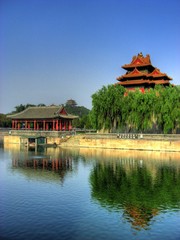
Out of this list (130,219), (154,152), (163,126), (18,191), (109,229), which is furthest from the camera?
(163,126)

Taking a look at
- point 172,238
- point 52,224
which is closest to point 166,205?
point 172,238

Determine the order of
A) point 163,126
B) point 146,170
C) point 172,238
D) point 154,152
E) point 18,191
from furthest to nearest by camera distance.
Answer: point 163,126 → point 154,152 → point 146,170 → point 18,191 → point 172,238

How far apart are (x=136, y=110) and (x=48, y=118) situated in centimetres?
Answer: 1987

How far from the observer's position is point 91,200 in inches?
860

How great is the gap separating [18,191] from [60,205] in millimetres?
4893

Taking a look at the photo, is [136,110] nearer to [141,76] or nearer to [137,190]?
[141,76]

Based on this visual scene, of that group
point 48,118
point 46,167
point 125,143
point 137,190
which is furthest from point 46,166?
point 48,118

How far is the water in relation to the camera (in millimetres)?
16422

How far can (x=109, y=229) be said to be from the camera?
655 inches

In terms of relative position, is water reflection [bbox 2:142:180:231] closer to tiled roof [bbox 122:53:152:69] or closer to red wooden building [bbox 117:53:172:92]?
red wooden building [bbox 117:53:172:92]

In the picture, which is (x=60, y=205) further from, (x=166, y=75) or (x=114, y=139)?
(x=166, y=75)

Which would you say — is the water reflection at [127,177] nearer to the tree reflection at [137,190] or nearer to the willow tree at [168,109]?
the tree reflection at [137,190]

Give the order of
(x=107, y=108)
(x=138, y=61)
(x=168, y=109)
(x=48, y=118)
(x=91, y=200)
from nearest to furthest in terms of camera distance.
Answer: (x=91, y=200), (x=168, y=109), (x=107, y=108), (x=138, y=61), (x=48, y=118)

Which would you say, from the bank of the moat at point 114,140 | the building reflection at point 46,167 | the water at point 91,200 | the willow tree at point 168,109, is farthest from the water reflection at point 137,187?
the willow tree at point 168,109
